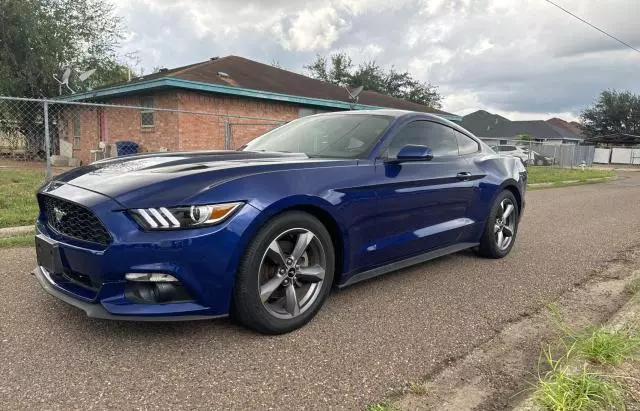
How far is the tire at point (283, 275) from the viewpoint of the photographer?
2.84 m

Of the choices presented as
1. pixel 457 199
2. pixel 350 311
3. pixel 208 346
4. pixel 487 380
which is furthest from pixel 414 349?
pixel 457 199

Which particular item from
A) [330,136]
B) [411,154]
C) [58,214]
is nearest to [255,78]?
[330,136]

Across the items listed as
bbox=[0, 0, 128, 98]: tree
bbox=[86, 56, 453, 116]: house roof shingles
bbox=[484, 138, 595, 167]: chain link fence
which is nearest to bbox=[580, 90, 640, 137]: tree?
bbox=[484, 138, 595, 167]: chain link fence

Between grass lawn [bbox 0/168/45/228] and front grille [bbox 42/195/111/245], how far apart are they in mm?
3525

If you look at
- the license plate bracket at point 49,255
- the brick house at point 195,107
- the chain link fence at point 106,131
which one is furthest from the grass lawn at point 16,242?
the chain link fence at point 106,131

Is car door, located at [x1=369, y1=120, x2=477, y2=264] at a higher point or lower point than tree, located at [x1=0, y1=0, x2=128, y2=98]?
lower

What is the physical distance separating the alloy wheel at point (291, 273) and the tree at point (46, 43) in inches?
852

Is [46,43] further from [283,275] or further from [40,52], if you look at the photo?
[283,275]

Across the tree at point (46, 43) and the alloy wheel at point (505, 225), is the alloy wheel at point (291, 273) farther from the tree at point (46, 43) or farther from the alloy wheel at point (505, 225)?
the tree at point (46, 43)

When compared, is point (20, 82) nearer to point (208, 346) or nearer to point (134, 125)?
point (134, 125)

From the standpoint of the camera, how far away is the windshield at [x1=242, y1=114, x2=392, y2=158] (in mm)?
3785

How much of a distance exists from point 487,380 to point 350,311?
3.78 feet

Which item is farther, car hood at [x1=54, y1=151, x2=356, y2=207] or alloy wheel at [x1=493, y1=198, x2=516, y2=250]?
alloy wheel at [x1=493, y1=198, x2=516, y2=250]

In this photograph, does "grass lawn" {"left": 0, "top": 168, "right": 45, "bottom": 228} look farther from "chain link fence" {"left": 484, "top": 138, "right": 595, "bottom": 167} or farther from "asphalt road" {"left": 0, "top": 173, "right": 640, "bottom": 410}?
"chain link fence" {"left": 484, "top": 138, "right": 595, "bottom": 167}
